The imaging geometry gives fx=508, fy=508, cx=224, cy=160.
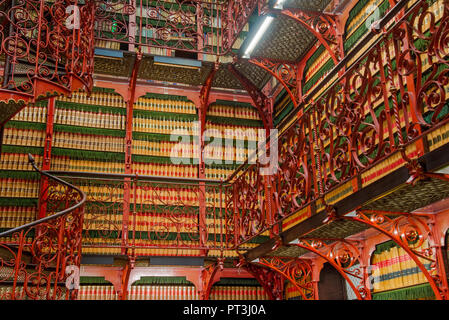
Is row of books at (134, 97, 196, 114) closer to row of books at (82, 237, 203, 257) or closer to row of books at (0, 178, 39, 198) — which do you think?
row of books at (0, 178, 39, 198)

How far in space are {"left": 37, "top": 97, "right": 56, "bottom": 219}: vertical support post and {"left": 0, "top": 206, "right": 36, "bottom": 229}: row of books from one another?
213mm

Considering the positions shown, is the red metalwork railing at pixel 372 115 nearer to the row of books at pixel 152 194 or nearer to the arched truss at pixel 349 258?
the arched truss at pixel 349 258

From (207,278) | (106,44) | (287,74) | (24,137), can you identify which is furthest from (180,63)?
(207,278)

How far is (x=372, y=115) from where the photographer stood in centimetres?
294

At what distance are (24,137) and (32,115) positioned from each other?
293 millimetres

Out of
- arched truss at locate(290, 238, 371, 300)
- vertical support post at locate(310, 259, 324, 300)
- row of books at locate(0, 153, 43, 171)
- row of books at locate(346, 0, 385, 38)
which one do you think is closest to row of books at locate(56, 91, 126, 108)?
row of books at locate(0, 153, 43, 171)

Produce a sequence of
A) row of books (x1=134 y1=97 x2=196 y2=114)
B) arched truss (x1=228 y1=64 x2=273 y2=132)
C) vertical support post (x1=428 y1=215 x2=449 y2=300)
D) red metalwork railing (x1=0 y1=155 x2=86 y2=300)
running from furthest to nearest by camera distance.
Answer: row of books (x1=134 y1=97 x2=196 y2=114) → arched truss (x1=228 y1=64 x2=273 y2=132) → red metalwork railing (x1=0 y1=155 x2=86 y2=300) → vertical support post (x1=428 y1=215 x2=449 y2=300)

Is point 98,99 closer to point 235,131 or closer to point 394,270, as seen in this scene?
point 235,131

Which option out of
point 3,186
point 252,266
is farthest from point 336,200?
point 3,186

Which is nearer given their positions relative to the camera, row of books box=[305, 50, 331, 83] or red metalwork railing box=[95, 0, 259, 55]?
A: row of books box=[305, 50, 331, 83]

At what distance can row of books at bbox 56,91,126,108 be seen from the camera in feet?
21.7

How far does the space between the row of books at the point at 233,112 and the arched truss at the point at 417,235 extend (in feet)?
11.7

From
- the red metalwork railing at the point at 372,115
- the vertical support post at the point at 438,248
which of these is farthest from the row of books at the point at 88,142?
the vertical support post at the point at 438,248

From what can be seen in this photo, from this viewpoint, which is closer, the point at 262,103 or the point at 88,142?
the point at 88,142
